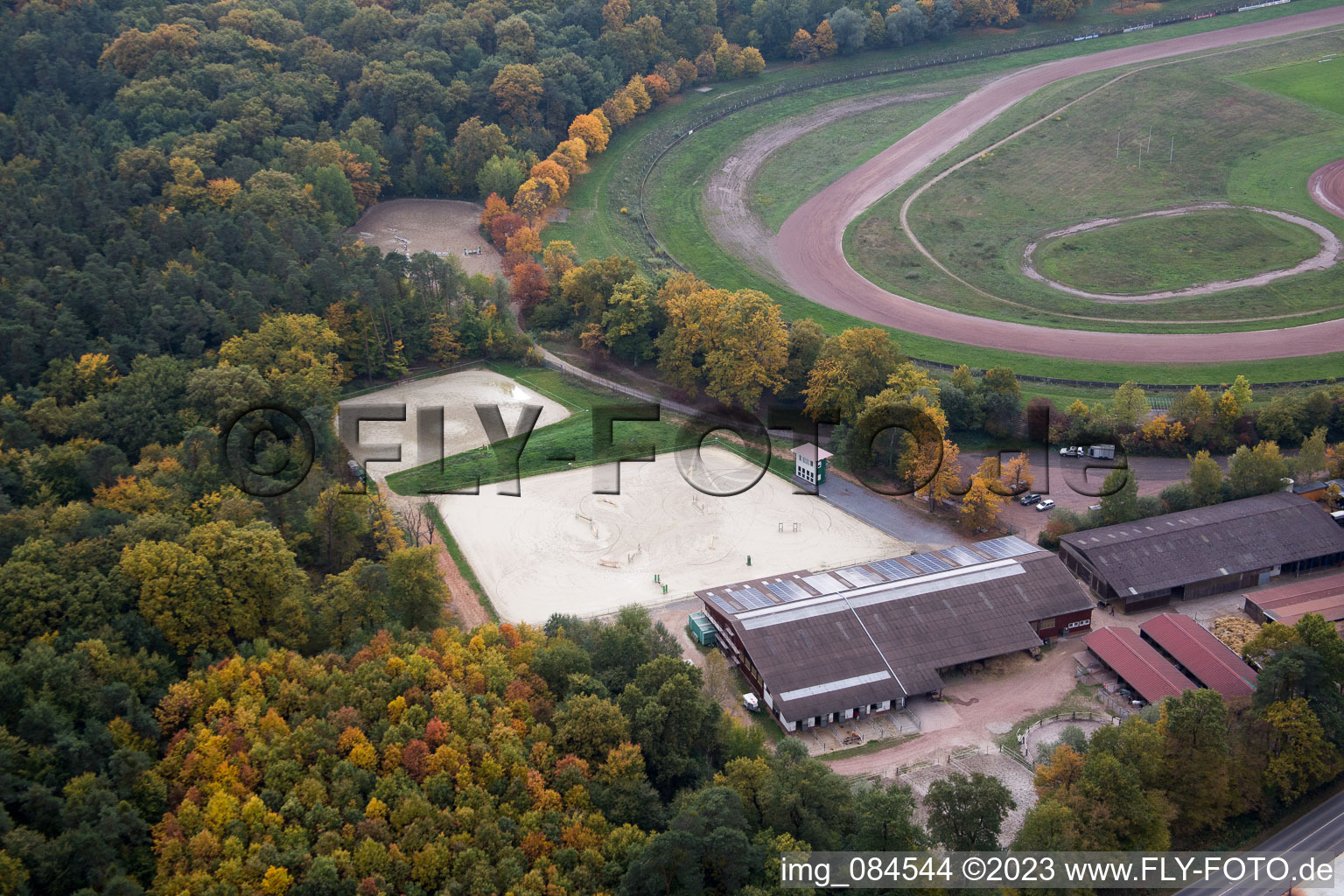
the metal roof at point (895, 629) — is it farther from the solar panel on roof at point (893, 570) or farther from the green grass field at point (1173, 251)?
the green grass field at point (1173, 251)

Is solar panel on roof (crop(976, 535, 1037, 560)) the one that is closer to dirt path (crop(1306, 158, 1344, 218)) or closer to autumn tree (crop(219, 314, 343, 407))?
autumn tree (crop(219, 314, 343, 407))

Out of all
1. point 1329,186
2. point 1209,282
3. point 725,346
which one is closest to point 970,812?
point 725,346

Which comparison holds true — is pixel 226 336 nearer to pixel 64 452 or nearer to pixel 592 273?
pixel 64 452

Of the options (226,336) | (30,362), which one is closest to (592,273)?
(226,336)

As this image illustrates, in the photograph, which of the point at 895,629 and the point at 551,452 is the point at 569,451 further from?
the point at 895,629

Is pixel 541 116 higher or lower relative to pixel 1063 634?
higher
